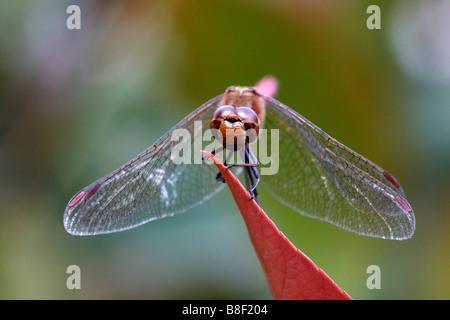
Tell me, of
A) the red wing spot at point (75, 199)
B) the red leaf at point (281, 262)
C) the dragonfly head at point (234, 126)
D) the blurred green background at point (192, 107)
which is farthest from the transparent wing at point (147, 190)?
the red leaf at point (281, 262)

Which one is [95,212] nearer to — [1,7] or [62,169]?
[62,169]

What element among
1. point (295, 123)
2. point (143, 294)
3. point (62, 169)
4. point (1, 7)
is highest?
point (1, 7)

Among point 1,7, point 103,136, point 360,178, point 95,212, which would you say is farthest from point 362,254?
point 1,7

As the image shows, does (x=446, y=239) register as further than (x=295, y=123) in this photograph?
Yes
